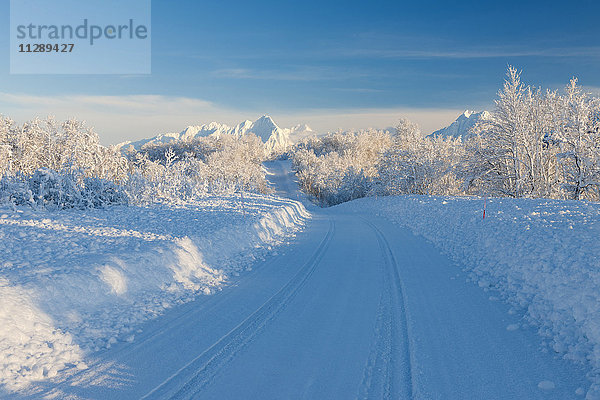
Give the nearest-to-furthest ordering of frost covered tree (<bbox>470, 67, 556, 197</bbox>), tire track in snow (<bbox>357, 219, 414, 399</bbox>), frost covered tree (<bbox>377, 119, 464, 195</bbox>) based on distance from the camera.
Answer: tire track in snow (<bbox>357, 219, 414, 399</bbox>)
frost covered tree (<bbox>470, 67, 556, 197</bbox>)
frost covered tree (<bbox>377, 119, 464, 195</bbox>)

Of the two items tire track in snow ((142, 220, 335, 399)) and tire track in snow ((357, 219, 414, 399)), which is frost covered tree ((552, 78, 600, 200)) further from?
tire track in snow ((142, 220, 335, 399))

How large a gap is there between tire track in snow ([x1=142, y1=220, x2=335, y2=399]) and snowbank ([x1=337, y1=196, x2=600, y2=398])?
4208 millimetres

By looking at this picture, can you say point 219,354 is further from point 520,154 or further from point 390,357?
point 520,154

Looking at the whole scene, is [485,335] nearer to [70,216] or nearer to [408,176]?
[70,216]

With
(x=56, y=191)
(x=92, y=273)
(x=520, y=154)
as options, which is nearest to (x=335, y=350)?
(x=92, y=273)

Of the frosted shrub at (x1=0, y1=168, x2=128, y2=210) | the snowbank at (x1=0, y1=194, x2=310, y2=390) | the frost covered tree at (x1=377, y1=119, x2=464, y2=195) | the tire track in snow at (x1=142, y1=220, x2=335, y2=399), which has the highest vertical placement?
the frost covered tree at (x1=377, y1=119, x2=464, y2=195)

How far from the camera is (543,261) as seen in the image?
673 cm

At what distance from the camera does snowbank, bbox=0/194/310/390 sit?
14.8 feet

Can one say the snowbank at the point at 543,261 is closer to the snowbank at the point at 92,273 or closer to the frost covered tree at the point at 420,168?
the snowbank at the point at 92,273

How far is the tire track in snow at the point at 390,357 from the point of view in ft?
11.9

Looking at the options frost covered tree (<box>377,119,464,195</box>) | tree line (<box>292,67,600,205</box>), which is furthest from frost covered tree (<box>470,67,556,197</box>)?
frost covered tree (<box>377,119,464,195</box>)

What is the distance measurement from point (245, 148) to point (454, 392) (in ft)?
274

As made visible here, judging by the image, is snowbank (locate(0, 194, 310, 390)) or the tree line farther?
the tree line

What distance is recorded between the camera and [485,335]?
191 inches
